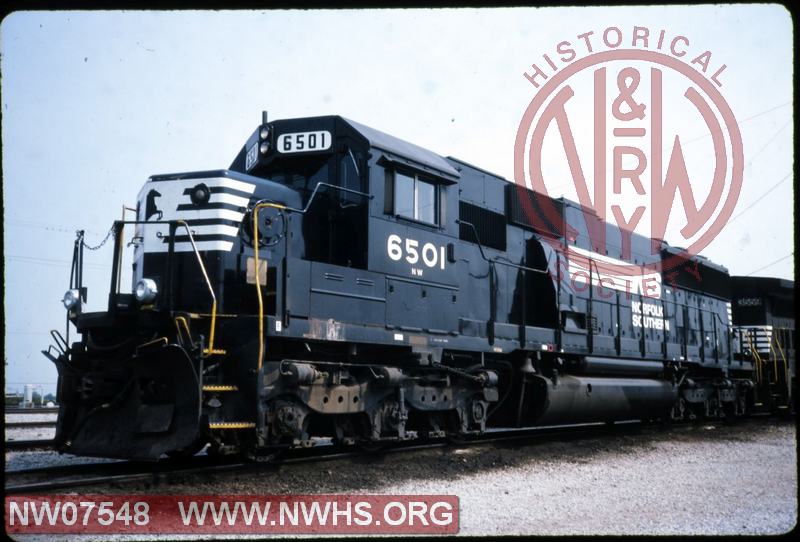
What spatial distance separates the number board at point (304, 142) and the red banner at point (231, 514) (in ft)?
13.5

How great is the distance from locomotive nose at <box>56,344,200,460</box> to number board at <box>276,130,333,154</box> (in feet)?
9.95

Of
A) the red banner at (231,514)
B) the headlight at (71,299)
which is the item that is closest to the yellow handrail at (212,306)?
the red banner at (231,514)

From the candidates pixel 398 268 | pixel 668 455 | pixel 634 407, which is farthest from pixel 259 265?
pixel 634 407

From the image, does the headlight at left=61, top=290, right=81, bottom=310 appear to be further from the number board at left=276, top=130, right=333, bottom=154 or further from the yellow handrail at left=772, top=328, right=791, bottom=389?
the yellow handrail at left=772, top=328, right=791, bottom=389

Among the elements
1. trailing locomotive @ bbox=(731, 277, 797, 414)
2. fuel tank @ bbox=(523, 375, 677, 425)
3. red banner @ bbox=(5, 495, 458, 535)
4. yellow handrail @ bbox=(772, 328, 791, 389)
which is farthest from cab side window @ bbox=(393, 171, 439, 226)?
yellow handrail @ bbox=(772, 328, 791, 389)

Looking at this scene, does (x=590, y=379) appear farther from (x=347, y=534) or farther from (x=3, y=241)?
(x=3, y=241)

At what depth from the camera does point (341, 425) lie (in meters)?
7.61

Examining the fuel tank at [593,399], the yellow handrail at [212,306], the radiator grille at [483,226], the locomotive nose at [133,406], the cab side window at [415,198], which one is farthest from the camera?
the fuel tank at [593,399]

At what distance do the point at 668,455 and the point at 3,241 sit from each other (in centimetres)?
853

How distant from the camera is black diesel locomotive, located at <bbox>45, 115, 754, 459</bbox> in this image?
→ 6.33 m

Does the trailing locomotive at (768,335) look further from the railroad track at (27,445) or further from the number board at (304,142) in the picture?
the railroad track at (27,445)

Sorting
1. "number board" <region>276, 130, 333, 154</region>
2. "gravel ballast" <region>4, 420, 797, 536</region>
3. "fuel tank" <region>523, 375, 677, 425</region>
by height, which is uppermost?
"number board" <region>276, 130, 333, 154</region>

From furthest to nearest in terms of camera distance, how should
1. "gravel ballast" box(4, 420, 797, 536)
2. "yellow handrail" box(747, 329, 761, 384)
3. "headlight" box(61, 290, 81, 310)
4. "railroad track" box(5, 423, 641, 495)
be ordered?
1. "yellow handrail" box(747, 329, 761, 384)
2. "headlight" box(61, 290, 81, 310)
3. "railroad track" box(5, 423, 641, 495)
4. "gravel ballast" box(4, 420, 797, 536)

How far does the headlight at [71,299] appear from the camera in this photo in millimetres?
6956
